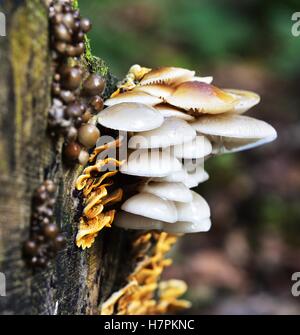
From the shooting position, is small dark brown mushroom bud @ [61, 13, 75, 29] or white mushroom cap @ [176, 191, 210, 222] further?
white mushroom cap @ [176, 191, 210, 222]

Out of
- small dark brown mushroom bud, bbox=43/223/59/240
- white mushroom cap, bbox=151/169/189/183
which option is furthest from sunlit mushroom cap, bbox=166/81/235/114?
small dark brown mushroom bud, bbox=43/223/59/240

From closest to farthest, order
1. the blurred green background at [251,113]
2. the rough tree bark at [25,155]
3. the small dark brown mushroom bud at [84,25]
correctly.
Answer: the rough tree bark at [25,155] < the small dark brown mushroom bud at [84,25] < the blurred green background at [251,113]

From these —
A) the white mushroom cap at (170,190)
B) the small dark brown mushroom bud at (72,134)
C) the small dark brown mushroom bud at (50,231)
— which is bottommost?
the small dark brown mushroom bud at (50,231)

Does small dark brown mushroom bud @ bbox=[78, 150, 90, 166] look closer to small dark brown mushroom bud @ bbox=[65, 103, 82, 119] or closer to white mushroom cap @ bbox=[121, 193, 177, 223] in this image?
small dark brown mushroom bud @ bbox=[65, 103, 82, 119]

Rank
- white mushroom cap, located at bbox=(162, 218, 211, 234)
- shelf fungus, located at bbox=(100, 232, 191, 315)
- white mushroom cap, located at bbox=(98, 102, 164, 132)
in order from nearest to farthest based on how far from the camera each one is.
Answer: white mushroom cap, located at bbox=(98, 102, 164, 132) → white mushroom cap, located at bbox=(162, 218, 211, 234) → shelf fungus, located at bbox=(100, 232, 191, 315)

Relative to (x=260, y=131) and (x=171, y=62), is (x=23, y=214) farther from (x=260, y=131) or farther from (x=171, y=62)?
(x=171, y=62)

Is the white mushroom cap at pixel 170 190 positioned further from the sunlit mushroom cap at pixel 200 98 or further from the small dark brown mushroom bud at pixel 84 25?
the small dark brown mushroom bud at pixel 84 25

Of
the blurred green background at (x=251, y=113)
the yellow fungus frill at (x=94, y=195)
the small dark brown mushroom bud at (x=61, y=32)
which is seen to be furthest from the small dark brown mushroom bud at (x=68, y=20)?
the blurred green background at (x=251, y=113)

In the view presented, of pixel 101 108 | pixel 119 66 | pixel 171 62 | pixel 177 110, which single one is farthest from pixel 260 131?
pixel 171 62

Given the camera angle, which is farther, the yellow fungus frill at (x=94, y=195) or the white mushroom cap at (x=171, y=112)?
the white mushroom cap at (x=171, y=112)
